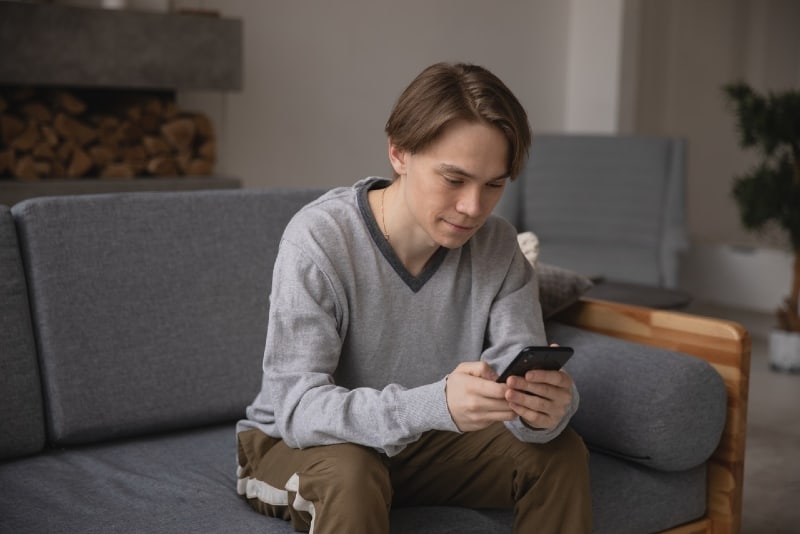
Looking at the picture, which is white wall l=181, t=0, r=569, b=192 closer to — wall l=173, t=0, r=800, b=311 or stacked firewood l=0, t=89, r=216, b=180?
wall l=173, t=0, r=800, b=311

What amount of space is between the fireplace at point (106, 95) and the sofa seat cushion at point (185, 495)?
5.01ft

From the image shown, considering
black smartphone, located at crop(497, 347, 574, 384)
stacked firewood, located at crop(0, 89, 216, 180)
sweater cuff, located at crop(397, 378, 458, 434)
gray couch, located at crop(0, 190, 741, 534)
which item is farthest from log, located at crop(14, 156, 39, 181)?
black smartphone, located at crop(497, 347, 574, 384)

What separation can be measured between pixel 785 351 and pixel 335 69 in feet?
7.21

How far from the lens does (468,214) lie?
1.58 m

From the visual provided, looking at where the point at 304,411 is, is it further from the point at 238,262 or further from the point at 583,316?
the point at 583,316

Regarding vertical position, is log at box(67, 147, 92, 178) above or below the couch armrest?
above

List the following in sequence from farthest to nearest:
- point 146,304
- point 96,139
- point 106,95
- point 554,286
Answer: point 106,95, point 96,139, point 554,286, point 146,304

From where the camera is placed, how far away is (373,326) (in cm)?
167

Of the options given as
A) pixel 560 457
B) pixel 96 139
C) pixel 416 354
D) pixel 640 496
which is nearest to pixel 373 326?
pixel 416 354

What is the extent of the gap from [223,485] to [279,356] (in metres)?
0.30

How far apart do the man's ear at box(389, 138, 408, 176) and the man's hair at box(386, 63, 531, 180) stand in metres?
0.01

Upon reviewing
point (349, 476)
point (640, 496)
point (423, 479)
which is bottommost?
point (640, 496)

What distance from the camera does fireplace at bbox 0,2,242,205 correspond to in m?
3.12

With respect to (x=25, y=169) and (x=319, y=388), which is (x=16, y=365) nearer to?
(x=319, y=388)
